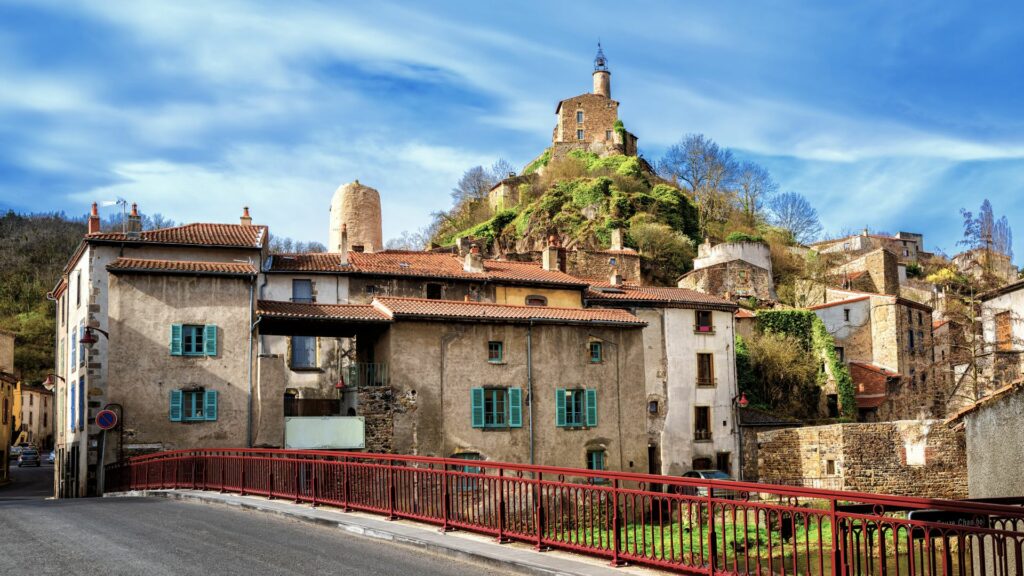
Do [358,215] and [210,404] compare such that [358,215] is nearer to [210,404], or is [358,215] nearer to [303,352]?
[303,352]

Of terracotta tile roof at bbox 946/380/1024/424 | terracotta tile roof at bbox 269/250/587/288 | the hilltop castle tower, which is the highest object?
the hilltop castle tower

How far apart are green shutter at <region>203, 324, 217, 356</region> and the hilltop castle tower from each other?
6083 centimetres

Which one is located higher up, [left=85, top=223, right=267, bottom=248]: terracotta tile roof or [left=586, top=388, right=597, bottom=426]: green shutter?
[left=85, top=223, right=267, bottom=248]: terracotta tile roof

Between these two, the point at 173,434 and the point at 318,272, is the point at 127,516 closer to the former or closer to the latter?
the point at 173,434

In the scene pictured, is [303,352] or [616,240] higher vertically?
[616,240]

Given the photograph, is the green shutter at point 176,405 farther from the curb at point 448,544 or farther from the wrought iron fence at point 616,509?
the curb at point 448,544

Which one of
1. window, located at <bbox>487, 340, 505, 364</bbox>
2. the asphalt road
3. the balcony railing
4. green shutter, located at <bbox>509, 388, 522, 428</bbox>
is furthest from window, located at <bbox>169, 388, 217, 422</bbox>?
the asphalt road

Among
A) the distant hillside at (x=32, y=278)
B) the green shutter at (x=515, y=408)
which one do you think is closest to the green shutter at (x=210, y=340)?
the green shutter at (x=515, y=408)

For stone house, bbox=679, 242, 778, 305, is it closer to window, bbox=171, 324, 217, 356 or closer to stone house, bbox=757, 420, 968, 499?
stone house, bbox=757, 420, 968, 499

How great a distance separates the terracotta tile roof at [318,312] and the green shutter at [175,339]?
8.54 ft

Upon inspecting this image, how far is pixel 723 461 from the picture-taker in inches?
1613

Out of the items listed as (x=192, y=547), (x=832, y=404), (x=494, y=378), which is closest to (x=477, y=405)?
(x=494, y=378)

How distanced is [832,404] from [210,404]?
3225cm

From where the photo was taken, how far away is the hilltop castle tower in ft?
289
